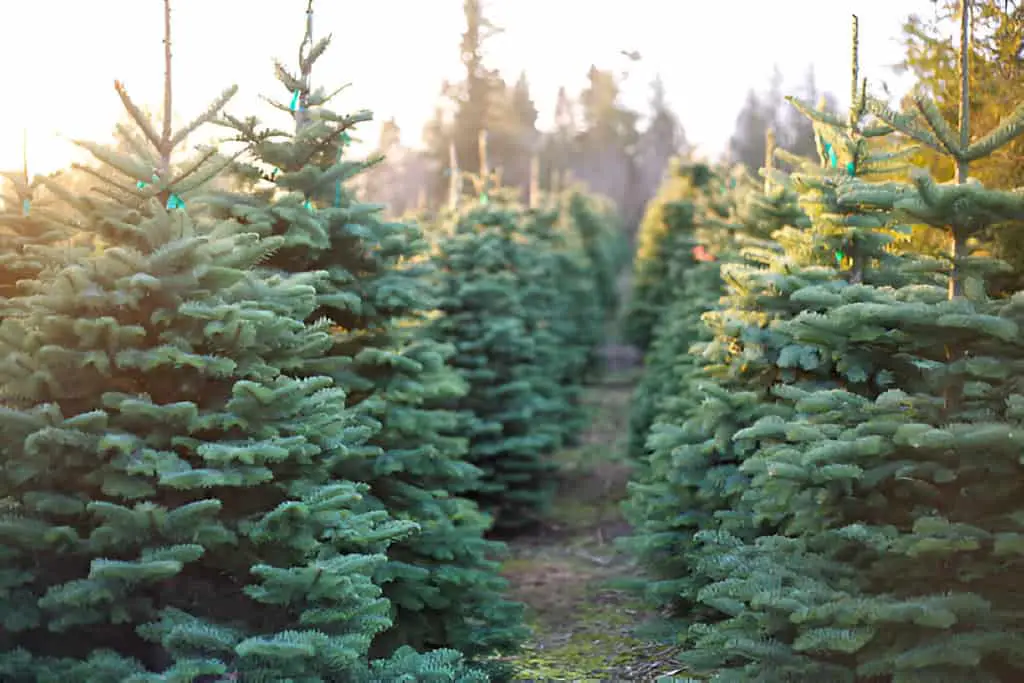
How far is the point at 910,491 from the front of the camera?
4.52 m

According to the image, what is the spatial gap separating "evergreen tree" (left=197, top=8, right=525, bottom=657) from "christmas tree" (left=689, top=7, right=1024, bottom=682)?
2.63 metres

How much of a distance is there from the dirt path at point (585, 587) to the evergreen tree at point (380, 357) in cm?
91

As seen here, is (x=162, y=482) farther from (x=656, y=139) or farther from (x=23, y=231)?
(x=656, y=139)

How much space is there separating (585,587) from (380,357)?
4.68 metres

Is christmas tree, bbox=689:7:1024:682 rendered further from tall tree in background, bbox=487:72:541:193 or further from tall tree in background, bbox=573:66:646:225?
tall tree in background, bbox=573:66:646:225

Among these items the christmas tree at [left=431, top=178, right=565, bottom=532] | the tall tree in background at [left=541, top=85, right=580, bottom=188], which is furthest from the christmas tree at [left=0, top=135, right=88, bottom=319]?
the tall tree in background at [left=541, top=85, right=580, bottom=188]

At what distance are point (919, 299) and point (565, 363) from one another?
13939 millimetres

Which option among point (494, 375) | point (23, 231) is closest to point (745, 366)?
point (494, 375)

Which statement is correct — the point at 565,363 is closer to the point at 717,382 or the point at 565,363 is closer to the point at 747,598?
the point at 717,382

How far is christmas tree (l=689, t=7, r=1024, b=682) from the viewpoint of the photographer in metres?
4.08

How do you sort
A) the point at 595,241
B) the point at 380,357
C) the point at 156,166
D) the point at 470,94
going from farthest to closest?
1. the point at 470,94
2. the point at 595,241
3. the point at 380,357
4. the point at 156,166

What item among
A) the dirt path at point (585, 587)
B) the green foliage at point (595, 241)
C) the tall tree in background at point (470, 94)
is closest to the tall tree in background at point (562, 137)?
the tall tree in background at point (470, 94)

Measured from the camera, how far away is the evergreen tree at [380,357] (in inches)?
259

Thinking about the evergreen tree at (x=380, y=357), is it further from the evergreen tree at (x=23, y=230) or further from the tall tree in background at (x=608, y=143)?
the tall tree in background at (x=608, y=143)
